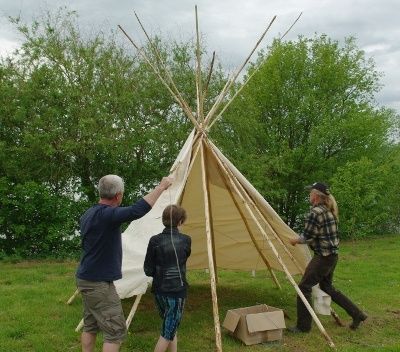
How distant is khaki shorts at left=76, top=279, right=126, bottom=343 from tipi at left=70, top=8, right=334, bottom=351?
3.89 feet

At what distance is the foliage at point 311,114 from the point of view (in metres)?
16.5

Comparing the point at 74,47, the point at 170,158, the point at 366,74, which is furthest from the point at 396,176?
the point at 74,47

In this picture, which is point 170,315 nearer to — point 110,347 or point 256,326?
point 110,347

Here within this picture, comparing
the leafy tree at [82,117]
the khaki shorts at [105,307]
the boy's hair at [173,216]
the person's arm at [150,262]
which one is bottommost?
the khaki shorts at [105,307]

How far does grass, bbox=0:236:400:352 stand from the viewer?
17.5 ft

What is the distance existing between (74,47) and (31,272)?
222 inches

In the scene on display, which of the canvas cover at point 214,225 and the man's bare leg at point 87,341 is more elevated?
the canvas cover at point 214,225

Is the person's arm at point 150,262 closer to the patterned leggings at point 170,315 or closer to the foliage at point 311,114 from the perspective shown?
the patterned leggings at point 170,315

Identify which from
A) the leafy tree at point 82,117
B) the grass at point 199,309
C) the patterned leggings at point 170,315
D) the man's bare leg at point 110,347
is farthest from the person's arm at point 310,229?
the leafy tree at point 82,117

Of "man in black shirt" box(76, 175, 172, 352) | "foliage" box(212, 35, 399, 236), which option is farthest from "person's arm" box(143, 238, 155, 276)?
"foliage" box(212, 35, 399, 236)

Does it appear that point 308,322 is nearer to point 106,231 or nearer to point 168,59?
point 106,231

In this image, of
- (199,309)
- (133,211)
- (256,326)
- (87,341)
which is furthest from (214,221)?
(133,211)

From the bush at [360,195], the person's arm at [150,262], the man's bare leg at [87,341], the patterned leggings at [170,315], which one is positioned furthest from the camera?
the bush at [360,195]

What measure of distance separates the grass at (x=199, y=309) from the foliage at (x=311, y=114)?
640 centimetres
